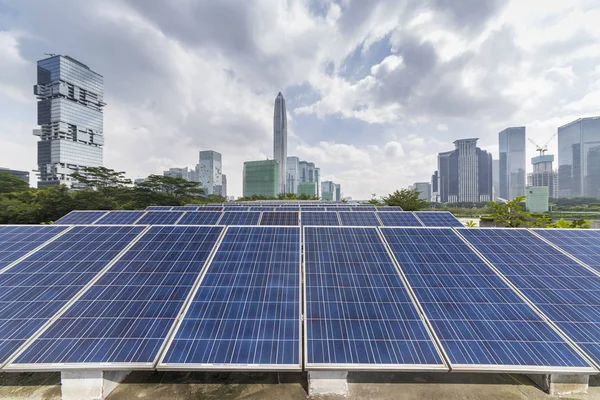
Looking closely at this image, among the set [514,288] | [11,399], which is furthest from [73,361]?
[514,288]

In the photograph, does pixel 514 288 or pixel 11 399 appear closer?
pixel 11 399

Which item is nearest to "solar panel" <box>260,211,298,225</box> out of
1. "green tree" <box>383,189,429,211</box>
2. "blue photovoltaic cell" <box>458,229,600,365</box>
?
"blue photovoltaic cell" <box>458,229,600,365</box>

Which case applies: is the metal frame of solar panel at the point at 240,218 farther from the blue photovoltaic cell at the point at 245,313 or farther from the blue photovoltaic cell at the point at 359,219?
the blue photovoltaic cell at the point at 245,313

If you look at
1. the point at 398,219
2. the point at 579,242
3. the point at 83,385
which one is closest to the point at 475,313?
the point at 579,242

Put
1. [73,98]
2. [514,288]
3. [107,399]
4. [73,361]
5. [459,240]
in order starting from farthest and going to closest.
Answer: [73,98]
[459,240]
[514,288]
[107,399]
[73,361]

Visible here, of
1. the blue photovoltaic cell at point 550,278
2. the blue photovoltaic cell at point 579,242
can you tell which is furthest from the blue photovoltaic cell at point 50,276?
the blue photovoltaic cell at point 579,242

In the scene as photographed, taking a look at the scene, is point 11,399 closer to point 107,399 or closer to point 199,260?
point 107,399

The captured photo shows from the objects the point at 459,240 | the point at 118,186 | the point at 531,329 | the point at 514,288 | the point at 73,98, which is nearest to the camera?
the point at 531,329

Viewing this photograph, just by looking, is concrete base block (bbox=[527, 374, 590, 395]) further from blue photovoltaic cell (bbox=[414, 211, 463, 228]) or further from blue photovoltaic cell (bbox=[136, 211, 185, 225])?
blue photovoltaic cell (bbox=[136, 211, 185, 225])
